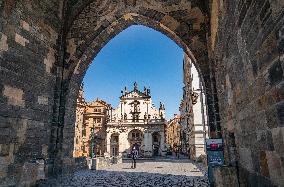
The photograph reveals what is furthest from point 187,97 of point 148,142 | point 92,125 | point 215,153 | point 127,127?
point 215,153

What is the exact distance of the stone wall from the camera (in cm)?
188

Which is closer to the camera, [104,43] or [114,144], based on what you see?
[104,43]

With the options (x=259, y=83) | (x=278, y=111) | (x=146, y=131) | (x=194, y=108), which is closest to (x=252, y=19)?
(x=259, y=83)

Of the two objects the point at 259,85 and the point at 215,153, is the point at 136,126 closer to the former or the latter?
the point at 215,153

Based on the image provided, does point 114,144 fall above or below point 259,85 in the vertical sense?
below

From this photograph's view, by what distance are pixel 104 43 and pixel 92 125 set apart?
31.5 meters

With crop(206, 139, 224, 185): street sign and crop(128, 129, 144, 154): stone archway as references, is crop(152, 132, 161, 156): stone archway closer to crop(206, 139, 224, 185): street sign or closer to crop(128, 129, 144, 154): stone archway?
crop(128, 129, 144, 154): stone archway

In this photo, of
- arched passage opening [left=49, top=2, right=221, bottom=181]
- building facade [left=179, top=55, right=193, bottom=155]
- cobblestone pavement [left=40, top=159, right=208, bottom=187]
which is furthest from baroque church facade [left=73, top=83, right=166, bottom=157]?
arched passage opening [left=49, top=2, right=221, bottom=181]

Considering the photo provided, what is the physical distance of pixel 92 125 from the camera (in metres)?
37.9

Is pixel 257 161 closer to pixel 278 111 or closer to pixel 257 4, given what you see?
pixel 278 111

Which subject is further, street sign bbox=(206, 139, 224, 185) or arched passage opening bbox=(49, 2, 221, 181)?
arched passage opening bbox=(49, 2, 221, 181)

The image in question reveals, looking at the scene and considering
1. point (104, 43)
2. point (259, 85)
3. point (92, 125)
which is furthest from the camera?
point (92, 125)

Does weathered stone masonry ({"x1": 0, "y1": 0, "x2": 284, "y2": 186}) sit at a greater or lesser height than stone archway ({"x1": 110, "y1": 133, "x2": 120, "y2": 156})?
greater

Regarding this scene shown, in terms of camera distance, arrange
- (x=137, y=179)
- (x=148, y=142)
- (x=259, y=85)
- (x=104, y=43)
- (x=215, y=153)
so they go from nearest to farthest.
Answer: (x=259, y=85) < (x=215, y=153) < (x=104, y=43) < (x=137, y=179) < (x=148, y=142)
